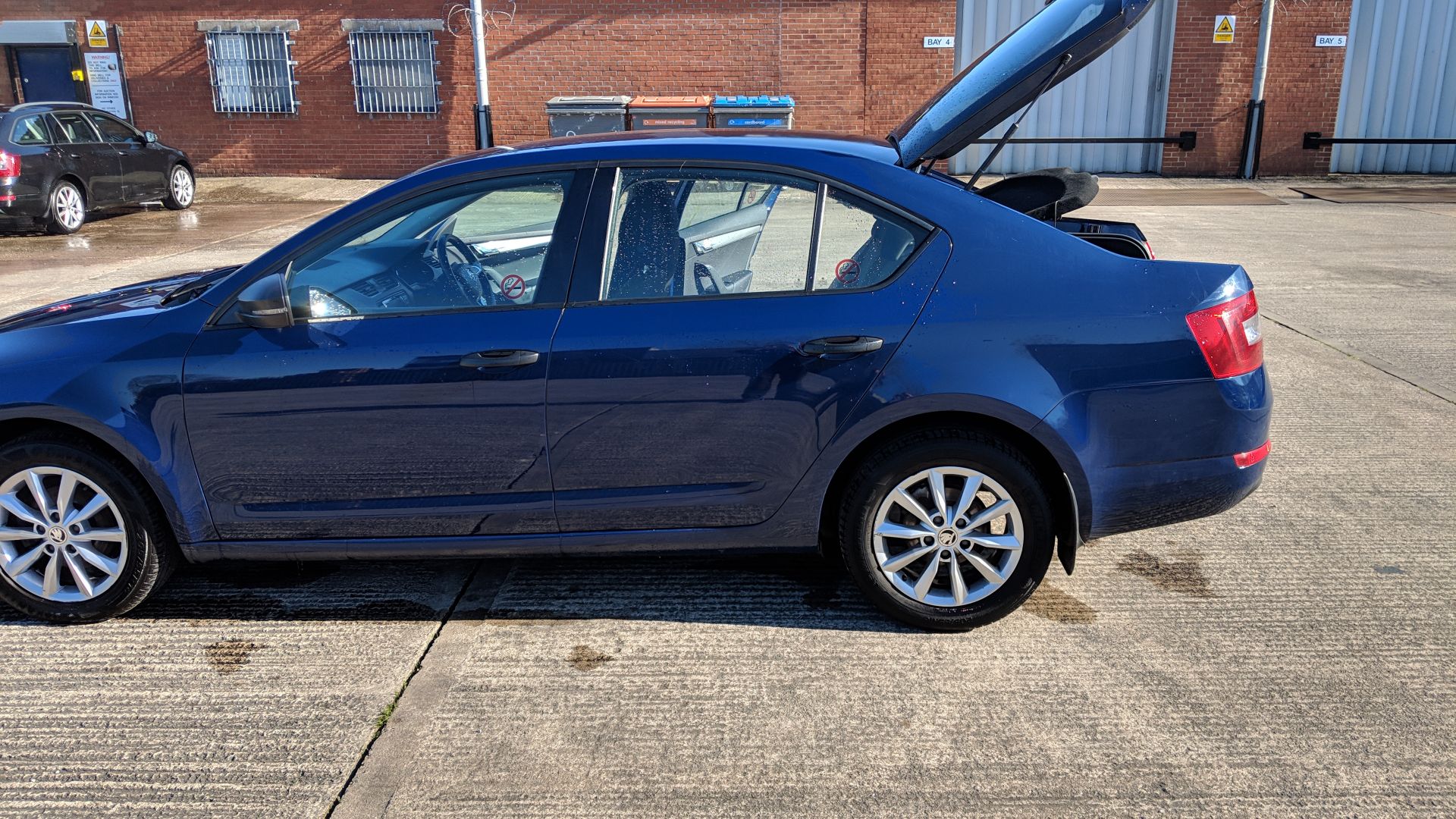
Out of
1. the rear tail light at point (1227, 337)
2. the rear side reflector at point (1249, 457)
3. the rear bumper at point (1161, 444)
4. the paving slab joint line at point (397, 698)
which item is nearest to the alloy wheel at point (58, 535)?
Answer: the paving slab joint line at point (397, 698)

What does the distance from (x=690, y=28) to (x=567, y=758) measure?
52.6 feet

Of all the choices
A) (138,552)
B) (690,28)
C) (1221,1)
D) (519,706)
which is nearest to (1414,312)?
(519,706)

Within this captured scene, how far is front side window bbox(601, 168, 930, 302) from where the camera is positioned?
3.42 metres

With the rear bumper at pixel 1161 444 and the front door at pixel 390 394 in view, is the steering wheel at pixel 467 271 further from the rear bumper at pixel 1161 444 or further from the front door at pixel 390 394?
the rear bumper at pixel 1161 444

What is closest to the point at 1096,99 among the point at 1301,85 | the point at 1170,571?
the point at 1301,85

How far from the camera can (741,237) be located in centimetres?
357

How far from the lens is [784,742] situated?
2.99 meters

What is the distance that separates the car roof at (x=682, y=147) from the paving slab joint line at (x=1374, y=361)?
4.15 metres

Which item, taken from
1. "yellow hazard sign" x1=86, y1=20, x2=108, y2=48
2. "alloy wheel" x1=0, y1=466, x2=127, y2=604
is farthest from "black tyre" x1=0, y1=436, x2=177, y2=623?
"yellow hazard sign" x1=86, y1=20, x2=108, y2=48

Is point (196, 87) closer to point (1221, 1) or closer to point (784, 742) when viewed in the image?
point (1221, 1)

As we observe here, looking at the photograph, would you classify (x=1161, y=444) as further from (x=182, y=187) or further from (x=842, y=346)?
(x=182, y=187)

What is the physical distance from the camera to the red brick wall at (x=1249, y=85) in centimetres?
1694

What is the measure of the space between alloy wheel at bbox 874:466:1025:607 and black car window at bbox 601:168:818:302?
755 millimetres

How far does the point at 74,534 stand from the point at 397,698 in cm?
130
